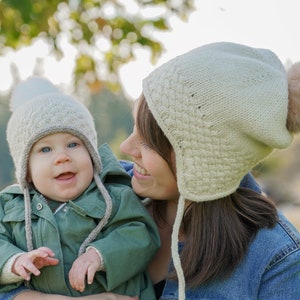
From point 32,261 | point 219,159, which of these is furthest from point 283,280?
point 32,261

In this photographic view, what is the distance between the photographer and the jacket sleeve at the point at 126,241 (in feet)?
9.17

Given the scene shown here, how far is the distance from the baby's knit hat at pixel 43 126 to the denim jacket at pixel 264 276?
0.46 metres

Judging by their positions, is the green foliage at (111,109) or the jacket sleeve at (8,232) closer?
the jacket sleeve at (8,232)

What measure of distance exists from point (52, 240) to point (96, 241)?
152 mm

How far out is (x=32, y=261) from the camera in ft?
8.89

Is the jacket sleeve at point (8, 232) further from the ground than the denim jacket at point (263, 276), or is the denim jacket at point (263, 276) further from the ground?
the jacket sleeve at point (8, 232)

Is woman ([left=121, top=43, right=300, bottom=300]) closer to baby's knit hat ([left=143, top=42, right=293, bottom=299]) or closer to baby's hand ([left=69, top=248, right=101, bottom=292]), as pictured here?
baby's knit hat ([left=143, top=42, right=293, bottom=299])

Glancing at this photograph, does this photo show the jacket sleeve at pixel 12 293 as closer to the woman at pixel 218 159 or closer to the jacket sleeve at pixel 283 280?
the woman at pixel 218 159

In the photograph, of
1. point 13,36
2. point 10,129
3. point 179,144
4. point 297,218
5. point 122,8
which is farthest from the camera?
point 297,218

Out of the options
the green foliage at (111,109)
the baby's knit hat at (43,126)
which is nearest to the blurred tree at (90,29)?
the baby's knit hat at (43,126)

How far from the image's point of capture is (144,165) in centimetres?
289

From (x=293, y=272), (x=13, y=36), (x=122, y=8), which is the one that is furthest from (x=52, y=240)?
(x=122, y=8)

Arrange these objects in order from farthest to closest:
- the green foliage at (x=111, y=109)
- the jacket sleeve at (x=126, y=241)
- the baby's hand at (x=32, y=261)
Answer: the green foliage at (x=111, y=109) → the jacket sleeve at (x=126, y=241) → the baby's hand at (x=32, y=261)

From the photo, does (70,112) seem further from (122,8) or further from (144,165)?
(122,8)
